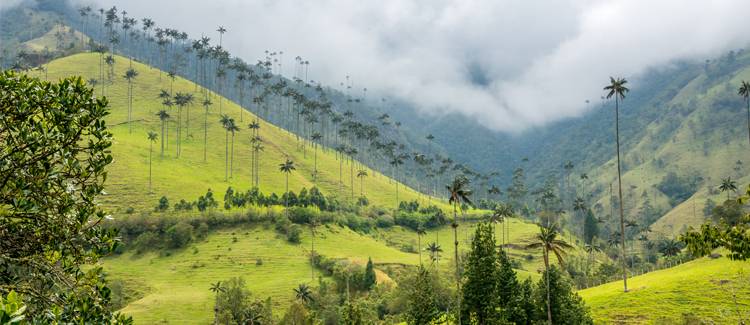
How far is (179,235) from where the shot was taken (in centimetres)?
14662

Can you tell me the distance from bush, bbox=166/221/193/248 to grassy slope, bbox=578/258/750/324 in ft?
344

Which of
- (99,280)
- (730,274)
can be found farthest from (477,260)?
(99,280)

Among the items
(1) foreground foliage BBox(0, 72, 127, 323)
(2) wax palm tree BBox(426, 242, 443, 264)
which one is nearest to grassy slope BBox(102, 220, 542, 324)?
(2) wax palm tree BBox(426, 242, 443, 264)

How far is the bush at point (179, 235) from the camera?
146m

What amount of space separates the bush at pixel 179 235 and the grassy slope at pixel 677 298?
344 ft

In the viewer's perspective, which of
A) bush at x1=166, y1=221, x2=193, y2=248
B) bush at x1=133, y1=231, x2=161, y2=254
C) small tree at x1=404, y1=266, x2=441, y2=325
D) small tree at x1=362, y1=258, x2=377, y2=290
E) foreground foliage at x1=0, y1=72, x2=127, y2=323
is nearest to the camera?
foreground foliage at x1=0, y1=72, x2=127, y2=323

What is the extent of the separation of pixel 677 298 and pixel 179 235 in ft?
394

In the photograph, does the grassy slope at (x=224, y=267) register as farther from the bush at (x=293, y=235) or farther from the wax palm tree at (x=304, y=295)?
the wax palm tree at (x=304, y=295)

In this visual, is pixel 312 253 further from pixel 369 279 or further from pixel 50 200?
pixel 50 200

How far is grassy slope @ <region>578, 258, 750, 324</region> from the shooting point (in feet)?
Result: 244

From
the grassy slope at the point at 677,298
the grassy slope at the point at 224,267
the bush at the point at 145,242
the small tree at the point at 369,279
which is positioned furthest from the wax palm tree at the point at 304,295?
the bush at the point at 145,242

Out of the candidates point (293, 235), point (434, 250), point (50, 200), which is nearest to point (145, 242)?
point (293, 235)

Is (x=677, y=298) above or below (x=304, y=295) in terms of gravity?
above

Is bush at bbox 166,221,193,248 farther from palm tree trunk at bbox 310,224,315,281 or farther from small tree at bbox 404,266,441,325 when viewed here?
small tree at bbox 404,266,441,325
